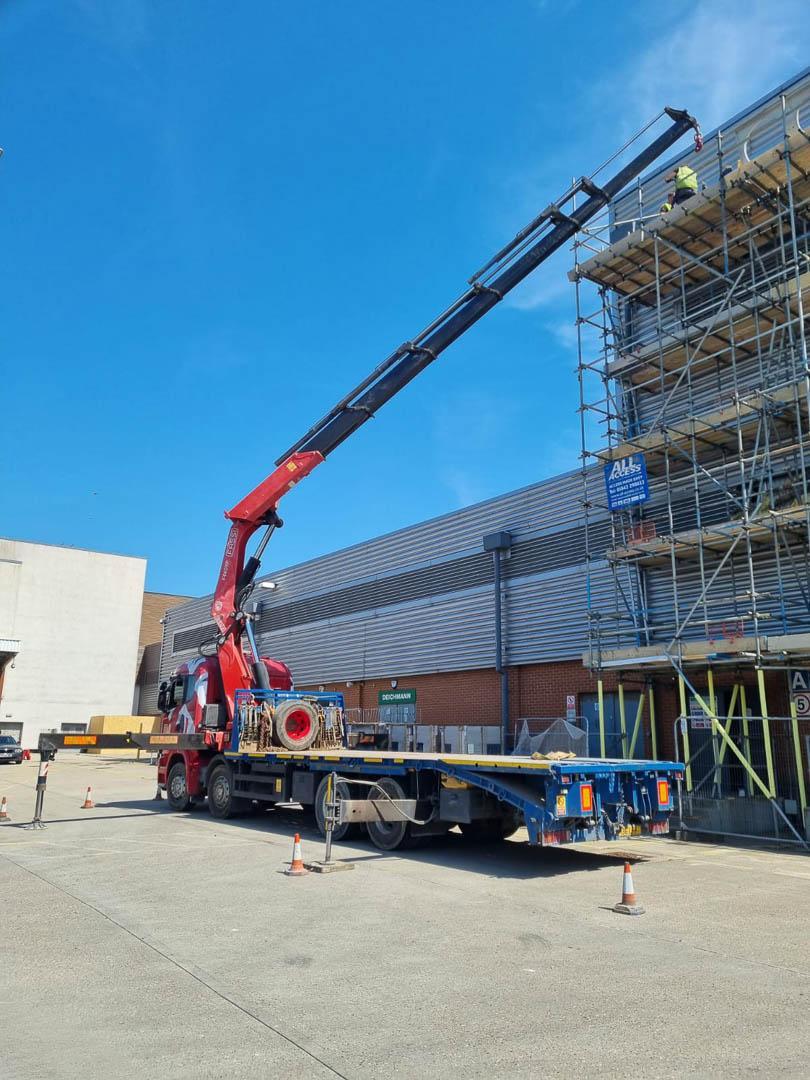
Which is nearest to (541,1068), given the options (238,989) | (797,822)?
(238,989)

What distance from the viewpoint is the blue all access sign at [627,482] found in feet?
60.1

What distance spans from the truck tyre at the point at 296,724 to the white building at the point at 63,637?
1558 inches

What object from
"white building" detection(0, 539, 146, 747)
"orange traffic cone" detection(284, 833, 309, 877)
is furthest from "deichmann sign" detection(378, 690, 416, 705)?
"white building" detection(0, 539, 146, 747)

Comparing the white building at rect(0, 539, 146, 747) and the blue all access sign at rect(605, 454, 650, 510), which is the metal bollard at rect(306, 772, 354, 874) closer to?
the blue all access sign at rect(605, 454, 650, 510)

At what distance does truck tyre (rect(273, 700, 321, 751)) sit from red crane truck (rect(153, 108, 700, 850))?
0.9 inches

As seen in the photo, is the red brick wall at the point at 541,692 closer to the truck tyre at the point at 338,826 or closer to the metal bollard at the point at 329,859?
the truck tyre at the point at 338,826

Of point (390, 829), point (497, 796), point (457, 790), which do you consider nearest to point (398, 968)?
point (497, 796)

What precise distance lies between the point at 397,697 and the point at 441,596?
398 centimetres

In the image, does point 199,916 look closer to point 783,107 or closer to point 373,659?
point 783,107

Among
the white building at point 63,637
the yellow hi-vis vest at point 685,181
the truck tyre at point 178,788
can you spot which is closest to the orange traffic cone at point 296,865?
the truck tyre at point 178,788

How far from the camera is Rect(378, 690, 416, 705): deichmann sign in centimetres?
2728

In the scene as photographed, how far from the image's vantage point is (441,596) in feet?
86.4

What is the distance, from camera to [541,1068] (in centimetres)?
463

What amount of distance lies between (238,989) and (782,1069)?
3.50 meters
